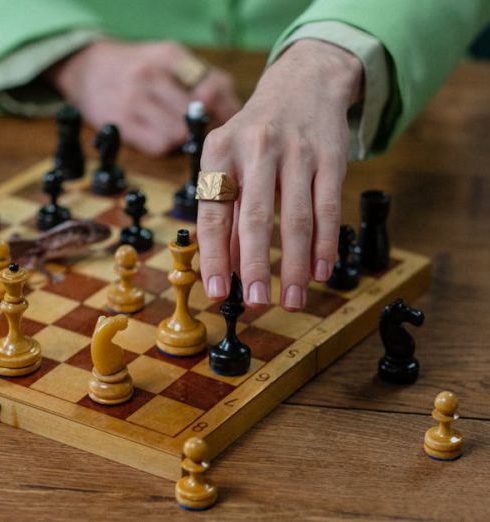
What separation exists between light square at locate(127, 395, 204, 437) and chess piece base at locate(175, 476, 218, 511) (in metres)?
0.09

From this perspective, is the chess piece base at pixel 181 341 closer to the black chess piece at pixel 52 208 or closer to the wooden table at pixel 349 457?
the wooden table at pixel 349 457

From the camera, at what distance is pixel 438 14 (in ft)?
6.48

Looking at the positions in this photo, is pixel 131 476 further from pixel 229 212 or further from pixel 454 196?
pixel 454 196

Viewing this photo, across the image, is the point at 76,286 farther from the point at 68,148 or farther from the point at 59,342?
the point at 68,148

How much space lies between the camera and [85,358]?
4.73 ft

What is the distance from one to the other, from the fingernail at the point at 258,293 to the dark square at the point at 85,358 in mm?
205

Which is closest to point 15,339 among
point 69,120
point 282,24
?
point 69,120

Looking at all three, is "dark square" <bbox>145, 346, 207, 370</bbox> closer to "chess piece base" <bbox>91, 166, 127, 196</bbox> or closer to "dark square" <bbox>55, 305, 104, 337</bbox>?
"dark square" <bbox>55, 305, 104, 337</bbox>

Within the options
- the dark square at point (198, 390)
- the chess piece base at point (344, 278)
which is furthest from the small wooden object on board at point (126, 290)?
the chess piece base at point (344, 278)

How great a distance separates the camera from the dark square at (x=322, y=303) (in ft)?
5.23

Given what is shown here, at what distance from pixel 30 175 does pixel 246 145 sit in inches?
28.6

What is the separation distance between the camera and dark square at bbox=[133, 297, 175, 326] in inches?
61.6

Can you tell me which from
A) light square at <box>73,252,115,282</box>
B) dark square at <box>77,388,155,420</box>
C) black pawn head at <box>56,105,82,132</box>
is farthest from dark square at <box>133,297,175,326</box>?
black pawn head at <box>56,105,82,132</box>

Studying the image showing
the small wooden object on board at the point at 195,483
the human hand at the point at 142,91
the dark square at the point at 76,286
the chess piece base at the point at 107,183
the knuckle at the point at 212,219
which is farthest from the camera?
the human hand at the point at 142,91
